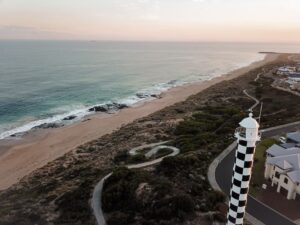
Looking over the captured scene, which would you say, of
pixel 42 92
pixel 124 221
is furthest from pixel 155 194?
pixel 42 92

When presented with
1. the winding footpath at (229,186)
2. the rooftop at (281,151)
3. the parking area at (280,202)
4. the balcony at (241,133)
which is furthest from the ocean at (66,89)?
the balcony at (241,133)

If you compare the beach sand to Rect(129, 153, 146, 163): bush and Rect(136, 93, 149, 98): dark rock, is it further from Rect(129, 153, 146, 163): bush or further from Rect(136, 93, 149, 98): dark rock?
Rect(136, 93, 149, 98): dark rock

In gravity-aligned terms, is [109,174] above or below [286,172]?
below

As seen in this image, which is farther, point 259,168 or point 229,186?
Result: point 259,168

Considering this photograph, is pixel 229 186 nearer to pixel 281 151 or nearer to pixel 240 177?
pixel 281 151

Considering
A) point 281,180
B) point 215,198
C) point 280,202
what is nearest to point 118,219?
point 215,198

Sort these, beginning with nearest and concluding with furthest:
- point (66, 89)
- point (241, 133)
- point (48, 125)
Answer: point (241, 133) < point (48, 125) < point (66, 89)

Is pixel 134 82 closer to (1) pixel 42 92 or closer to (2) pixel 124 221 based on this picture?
(1) pixel 42 92

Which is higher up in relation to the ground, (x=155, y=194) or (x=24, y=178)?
(x=155, y=194)
